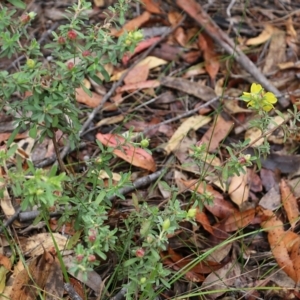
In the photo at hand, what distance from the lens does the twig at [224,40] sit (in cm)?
274

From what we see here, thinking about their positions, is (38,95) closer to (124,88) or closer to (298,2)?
(124,88)

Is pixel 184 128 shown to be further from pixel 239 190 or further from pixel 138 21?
pixel 138 21

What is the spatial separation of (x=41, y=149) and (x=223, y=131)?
31.9 inches

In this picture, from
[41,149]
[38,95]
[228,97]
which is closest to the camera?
[38,95]

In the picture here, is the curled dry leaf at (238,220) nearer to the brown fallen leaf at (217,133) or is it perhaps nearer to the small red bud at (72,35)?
the brown fallen leaf at (217,133)

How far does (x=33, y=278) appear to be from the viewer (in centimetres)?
204

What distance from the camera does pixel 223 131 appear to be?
2.61 metres

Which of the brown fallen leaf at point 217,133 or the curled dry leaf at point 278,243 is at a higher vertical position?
the brown fallen leaf at point 217,133

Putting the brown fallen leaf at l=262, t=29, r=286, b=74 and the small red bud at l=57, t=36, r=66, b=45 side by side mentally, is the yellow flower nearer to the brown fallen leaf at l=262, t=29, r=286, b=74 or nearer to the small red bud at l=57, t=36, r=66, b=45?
the small red bud at l=57, t=36, r=66, b=45

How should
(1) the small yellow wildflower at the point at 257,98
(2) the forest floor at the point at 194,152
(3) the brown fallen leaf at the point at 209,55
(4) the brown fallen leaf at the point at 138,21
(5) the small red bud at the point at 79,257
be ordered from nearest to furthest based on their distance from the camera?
(5) the small red bud at the point at 79,257, (1) the small yellow wildflower at the point at 257,98, (2) the forest floor at the point at 194,152, (3) the brown fallen leaf at the point at 209,55, (4) the brown fallen leaf at the point at 138,21

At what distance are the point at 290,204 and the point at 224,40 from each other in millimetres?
962

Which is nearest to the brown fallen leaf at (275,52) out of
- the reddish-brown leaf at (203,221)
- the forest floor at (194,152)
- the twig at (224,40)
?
the forest floor at (194,152)

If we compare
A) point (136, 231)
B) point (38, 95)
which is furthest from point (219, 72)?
point (38, 95)

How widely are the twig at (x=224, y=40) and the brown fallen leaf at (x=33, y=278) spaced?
50.8 inches
